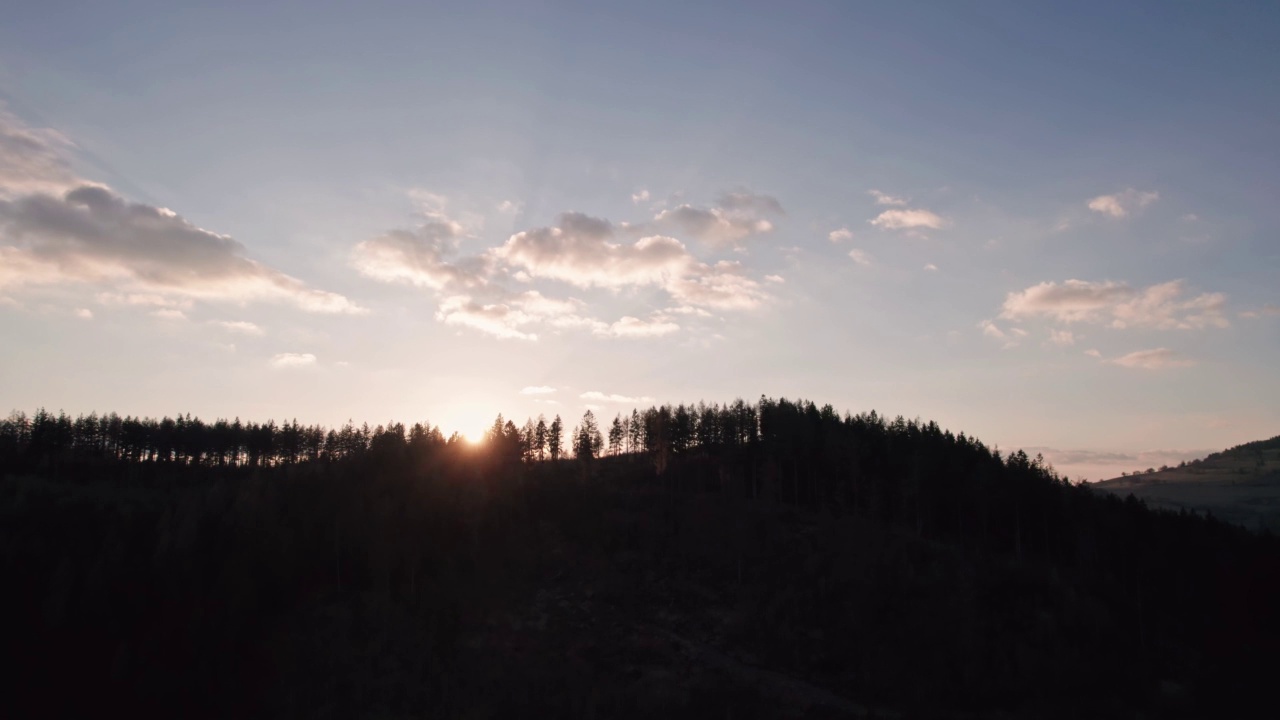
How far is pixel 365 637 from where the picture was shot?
229 feet

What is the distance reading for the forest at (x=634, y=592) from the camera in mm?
62062

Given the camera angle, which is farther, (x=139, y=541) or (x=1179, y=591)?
(x=1179, y=591)

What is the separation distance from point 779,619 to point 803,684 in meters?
9.93

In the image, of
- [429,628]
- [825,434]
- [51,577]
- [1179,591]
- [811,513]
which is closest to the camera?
[51,577]

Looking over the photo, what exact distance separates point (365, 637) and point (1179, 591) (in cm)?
8993

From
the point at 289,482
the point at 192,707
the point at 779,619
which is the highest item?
the point at 289,482

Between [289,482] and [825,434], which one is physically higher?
[825,434]

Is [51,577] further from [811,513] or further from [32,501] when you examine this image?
[811,513]

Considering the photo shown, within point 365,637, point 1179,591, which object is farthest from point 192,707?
point 1179,591

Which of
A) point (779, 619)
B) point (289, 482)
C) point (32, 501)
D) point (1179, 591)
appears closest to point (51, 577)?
point (32, 501)

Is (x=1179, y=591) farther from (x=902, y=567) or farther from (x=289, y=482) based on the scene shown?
(x=289, y=482)

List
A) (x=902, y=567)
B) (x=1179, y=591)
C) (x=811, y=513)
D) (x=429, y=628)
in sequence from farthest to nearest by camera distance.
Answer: (x=811, y=513), (x=1179, y=591), (x=902, y=567), (x=429, y=628)

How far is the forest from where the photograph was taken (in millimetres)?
62062

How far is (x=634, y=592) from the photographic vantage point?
3191 inches
